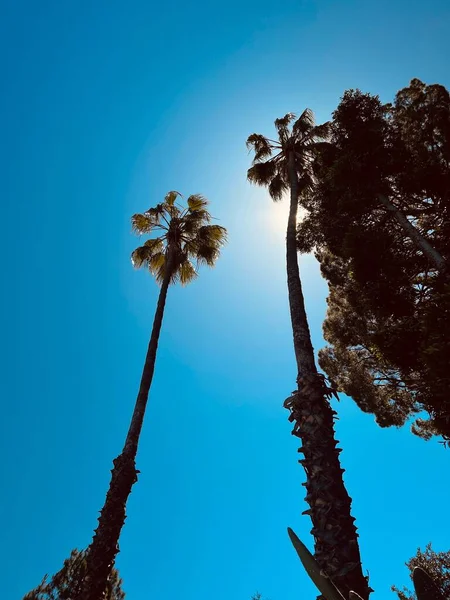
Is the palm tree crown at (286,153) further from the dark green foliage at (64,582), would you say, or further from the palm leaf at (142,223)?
the dark green foliage at (64,582)

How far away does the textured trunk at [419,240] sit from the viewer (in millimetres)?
8837

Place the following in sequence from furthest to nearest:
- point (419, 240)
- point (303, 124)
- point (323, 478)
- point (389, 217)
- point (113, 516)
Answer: point (303, 124) < point (389, 217) < point (419, 240) < point (113, 516) < point (323, 478)

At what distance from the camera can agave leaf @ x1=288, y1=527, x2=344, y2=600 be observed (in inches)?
105

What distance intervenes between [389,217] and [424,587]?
1117cm

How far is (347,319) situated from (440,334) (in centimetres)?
681

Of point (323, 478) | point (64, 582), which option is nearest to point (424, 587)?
point (323, 478)

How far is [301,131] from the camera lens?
14.3m

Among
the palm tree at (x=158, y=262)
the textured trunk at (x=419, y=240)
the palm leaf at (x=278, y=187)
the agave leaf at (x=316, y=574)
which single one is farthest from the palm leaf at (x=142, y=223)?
the agave leaf at (x=316, y=574)

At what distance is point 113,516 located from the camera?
786 centimetres

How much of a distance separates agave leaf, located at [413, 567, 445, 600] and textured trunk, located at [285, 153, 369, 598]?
1730 millimetres

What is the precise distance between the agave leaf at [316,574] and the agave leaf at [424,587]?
0.64 meters

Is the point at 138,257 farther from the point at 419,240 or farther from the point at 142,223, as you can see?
the point at 419,240

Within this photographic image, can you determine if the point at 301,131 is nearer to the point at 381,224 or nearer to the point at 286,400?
the point at 381,224

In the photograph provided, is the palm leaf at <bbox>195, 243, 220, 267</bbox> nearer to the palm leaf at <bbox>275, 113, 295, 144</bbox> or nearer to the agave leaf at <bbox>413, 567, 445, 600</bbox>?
the palm leaf at <bbox>275, 113, 295, 144</bbox>
